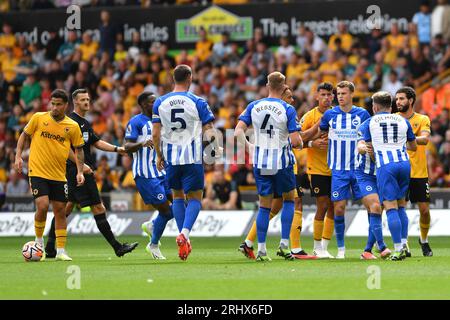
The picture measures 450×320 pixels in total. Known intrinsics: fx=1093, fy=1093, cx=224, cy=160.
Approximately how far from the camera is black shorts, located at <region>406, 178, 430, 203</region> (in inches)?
602

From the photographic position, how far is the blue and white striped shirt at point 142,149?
15.4m

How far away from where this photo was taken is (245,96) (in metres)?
25.9

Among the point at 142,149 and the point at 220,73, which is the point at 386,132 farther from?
the point at 220,73

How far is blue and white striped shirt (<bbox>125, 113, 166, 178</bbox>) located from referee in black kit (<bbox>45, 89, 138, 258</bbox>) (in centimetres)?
28

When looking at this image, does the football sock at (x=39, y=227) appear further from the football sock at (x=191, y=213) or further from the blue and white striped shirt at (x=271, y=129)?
the blue and white striped shirt at (x=271, y=129)

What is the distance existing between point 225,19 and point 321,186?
45.2 feet

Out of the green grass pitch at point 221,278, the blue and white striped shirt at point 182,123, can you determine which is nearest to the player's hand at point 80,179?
the green grass pitch at point 221,278

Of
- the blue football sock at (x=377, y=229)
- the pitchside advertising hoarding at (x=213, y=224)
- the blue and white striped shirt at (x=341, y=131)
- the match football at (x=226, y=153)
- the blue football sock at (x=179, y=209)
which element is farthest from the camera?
the pitchside advertising hoarding at (x=213, y=224)

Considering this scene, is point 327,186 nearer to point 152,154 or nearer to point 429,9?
point 152,154

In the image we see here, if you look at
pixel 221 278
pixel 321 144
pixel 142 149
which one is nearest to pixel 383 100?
pixel 321 144

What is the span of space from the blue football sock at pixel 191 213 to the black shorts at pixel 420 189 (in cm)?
348

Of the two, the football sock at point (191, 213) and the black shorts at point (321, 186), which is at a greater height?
the black shorts at point (321, 186)

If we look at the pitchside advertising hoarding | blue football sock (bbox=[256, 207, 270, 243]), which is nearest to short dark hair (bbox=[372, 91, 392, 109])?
blue football sock (bbox=[256, 207, 270, 243])

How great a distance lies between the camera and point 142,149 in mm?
15703
